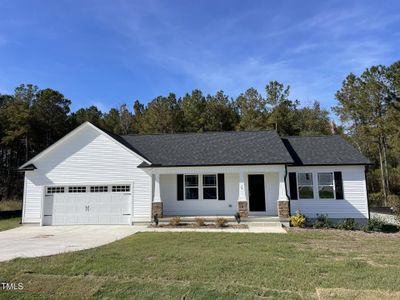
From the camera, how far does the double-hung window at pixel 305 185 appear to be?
17281mm

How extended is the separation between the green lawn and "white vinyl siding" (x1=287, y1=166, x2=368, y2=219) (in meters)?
6.23

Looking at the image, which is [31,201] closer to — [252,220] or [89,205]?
[89,205]

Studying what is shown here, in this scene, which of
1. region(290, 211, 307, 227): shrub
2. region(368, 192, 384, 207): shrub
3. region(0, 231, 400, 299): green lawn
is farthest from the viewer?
region(368, 192, 384, 207): shrub

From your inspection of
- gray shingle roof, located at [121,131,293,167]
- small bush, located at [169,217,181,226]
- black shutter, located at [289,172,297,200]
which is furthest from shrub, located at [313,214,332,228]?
small bush, located at [169,217,181,226]

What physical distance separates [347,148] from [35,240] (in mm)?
16749

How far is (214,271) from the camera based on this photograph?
23.4ft

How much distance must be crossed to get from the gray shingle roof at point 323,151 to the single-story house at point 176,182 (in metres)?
0.06

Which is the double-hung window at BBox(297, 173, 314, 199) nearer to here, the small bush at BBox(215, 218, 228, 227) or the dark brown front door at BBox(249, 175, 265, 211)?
the dark brown front door at BBox(249, 175, 265, 211)

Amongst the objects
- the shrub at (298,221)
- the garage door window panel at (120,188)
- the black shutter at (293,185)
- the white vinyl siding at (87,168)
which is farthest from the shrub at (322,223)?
the garage door window panel at (120,188)

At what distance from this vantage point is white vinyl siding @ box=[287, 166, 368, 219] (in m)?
16.8

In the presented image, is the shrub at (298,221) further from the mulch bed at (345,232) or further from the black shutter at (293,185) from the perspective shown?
the black shutter at (293,185)

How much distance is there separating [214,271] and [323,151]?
1371 cm

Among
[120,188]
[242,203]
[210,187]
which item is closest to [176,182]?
[210,187]

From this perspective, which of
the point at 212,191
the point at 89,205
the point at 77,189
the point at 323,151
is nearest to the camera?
the point at 89,205
